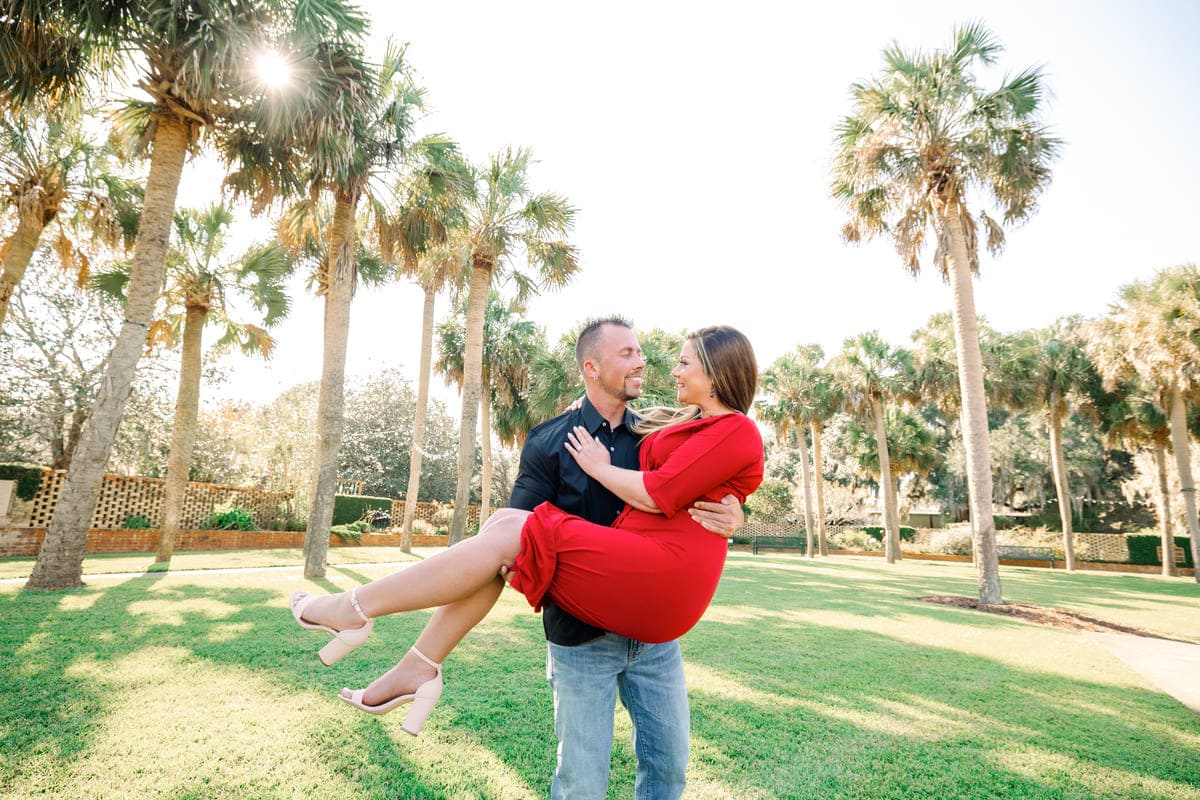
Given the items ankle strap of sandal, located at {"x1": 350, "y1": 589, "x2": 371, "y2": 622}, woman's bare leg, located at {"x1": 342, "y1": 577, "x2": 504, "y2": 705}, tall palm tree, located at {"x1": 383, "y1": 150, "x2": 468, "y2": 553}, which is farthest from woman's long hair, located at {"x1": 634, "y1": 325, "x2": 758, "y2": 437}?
tall palm tree, located at {"x1": 383, "y1": 150, "x2": 468, "y2": 553}

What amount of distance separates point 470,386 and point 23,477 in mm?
10381

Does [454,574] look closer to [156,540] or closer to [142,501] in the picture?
[156,540]

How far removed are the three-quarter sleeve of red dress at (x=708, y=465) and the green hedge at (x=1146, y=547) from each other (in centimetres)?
3511

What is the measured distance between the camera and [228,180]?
10883mm

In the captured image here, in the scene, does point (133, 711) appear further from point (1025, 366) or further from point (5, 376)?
point (1025, 366)

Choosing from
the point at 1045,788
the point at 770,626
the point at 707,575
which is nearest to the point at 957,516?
the point at 770,626

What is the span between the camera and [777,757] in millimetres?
3586

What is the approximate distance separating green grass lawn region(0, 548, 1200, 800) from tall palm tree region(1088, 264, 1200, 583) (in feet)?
50.6

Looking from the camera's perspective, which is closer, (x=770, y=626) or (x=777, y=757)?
(x=777, y=757)

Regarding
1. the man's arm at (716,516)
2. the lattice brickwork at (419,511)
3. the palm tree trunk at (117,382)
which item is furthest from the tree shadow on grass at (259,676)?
the lattice brickwork at (419,511)

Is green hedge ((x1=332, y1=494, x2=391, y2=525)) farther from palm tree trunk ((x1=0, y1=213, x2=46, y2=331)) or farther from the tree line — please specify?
palm tree trunk ((x1=0, y1=213, x2=46, y2=331))

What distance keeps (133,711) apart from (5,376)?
64.2 ft

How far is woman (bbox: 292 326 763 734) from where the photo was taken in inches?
75.4

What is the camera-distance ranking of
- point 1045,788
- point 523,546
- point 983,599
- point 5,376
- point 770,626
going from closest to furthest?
point 523,546
point 1045,788
point 770,626
point 983,599
point 5,376
